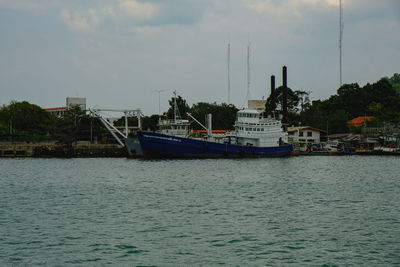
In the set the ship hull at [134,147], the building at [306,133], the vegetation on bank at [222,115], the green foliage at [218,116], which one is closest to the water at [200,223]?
the ship hull at [134,147]

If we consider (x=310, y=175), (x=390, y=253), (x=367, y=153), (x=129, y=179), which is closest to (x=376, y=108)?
(x=367, y=153)

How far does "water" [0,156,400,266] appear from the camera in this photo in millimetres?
16031

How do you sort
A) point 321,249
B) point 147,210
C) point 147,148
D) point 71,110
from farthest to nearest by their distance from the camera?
point 71,110
point 147,148
point 147,210
point 321,249

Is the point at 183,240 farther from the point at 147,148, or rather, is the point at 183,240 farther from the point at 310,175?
the point at 147,148

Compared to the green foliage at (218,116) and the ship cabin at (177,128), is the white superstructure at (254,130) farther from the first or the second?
the green foliage at (218,116)

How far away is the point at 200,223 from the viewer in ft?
70.4

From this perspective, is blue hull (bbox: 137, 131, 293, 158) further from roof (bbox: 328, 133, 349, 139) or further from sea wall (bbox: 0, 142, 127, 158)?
roof (bbox: 328, 133, 349, 139)

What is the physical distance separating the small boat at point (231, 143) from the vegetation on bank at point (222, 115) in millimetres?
22877

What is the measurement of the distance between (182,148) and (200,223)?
47.8m

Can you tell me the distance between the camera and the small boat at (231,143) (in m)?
69.0

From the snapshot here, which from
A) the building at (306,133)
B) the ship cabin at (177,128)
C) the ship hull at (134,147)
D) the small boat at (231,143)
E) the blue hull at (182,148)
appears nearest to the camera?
the blue hull at (182,148)

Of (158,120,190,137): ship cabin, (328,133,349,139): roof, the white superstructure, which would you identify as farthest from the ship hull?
(328,133,349,139): roof

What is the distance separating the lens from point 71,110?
123 meters

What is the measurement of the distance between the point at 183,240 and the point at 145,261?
304cm
